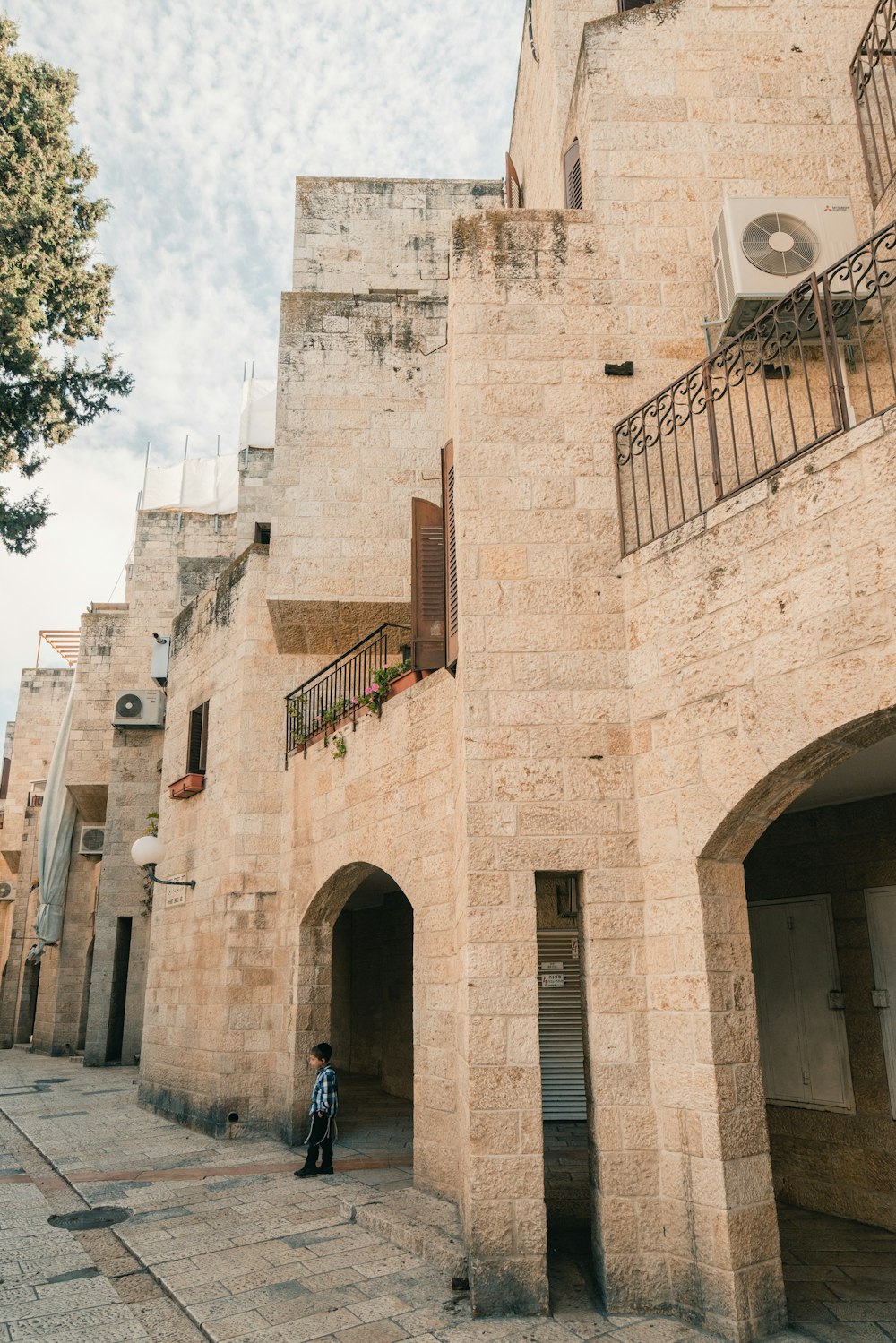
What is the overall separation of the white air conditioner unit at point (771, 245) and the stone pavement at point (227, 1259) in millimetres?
6307

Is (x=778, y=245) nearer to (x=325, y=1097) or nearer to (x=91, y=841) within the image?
(x=325, y=1097)

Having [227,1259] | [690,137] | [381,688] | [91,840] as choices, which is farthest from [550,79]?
[91,840]

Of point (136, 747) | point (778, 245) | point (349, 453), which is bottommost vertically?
point (136, 747)

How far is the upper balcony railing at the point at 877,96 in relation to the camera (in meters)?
6.82

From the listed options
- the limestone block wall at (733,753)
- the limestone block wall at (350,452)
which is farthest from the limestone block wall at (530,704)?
the limestone block wall at (350,452)

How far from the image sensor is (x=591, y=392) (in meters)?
6.38

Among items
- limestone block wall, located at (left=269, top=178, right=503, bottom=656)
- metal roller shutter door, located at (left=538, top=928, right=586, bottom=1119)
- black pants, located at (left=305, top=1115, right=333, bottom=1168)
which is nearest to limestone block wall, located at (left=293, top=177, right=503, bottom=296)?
limestone block wall, located at (left=269, top=178, right=503, bottom=656)

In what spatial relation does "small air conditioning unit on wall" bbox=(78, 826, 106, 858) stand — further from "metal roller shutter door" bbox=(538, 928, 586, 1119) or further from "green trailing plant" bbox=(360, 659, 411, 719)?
"green trailing plant" bbox=(360, 659, 411, 719)

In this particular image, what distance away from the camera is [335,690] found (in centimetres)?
992

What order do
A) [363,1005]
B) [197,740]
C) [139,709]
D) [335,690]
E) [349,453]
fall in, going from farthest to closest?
1. [139,709]
2. [363,1005]
3. [197,740]
4. [349,453]
5. [335,690]

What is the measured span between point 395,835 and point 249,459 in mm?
9486

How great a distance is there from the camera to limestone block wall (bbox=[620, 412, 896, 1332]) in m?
4.30

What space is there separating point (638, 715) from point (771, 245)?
3.59 meters

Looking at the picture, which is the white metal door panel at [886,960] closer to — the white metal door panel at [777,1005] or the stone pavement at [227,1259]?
the white metal door panel at [777,1005]
